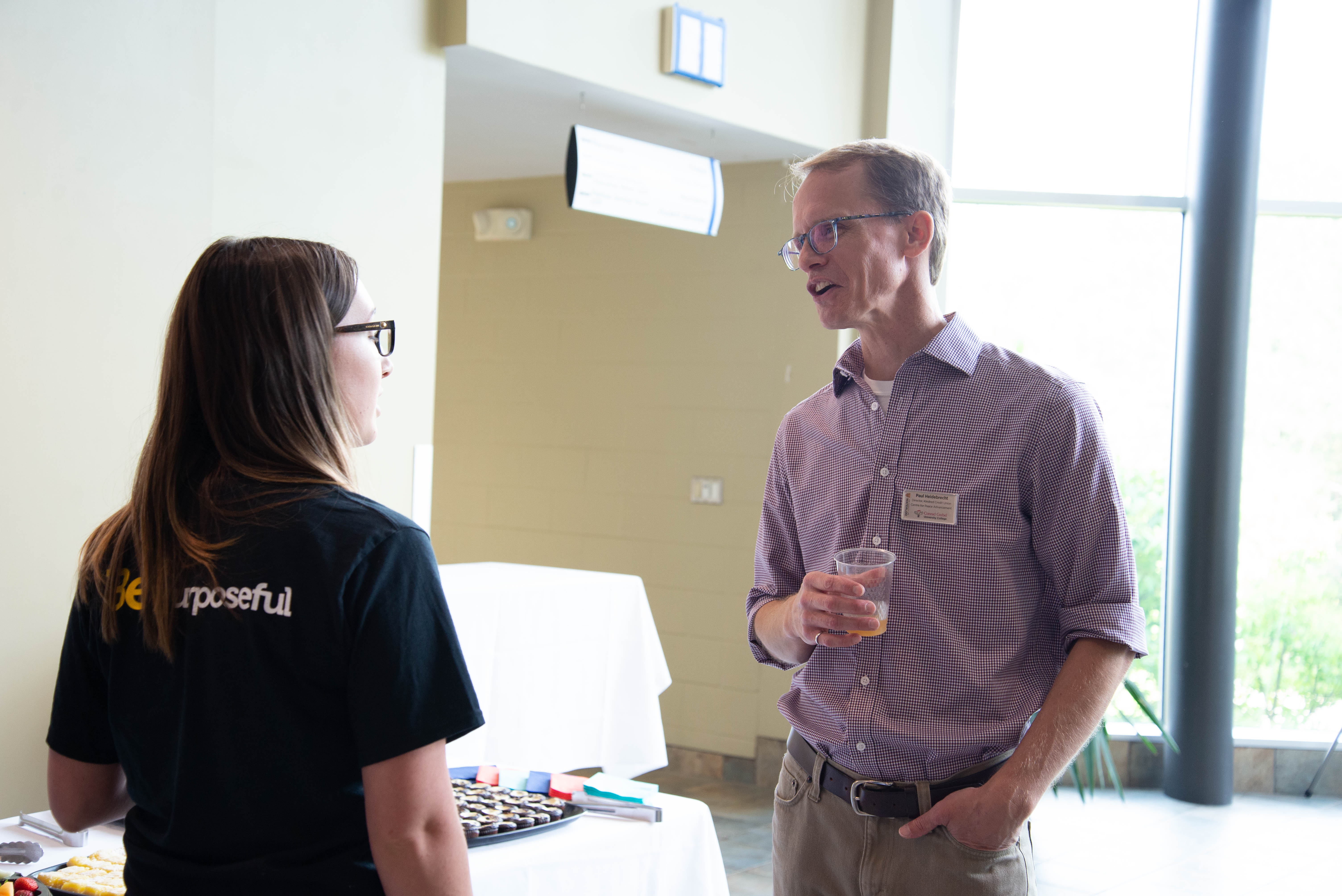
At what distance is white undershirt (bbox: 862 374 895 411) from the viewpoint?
1.74 meters

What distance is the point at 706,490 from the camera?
5199 mm

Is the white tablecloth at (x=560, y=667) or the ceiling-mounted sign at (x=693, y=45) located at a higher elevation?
the ceiling-mounted sign at (x=693, y=45)

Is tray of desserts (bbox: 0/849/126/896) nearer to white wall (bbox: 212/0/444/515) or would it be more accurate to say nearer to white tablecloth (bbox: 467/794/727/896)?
white tablecloth (bbox: 467/794/727/896)

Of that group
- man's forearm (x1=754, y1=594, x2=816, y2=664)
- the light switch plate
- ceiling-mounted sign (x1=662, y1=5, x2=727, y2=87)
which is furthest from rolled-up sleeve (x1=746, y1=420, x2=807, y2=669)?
the light switch plate

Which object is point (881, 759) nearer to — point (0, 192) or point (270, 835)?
point (270, 835)

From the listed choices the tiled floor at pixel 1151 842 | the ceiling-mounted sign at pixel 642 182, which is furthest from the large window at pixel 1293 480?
the ceiling-mounted sign at pixel 642 182

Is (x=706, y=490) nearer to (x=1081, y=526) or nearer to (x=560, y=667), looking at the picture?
(x=560, y=667)

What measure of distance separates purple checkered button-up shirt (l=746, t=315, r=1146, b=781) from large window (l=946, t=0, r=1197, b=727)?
12.5ft

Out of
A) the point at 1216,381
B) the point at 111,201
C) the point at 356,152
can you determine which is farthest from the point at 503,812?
the point at 1216,381

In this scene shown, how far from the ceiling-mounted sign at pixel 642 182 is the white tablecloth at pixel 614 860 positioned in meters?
2.36

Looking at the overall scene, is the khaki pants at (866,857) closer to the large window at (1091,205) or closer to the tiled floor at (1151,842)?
the tiled floor at (1151,842)

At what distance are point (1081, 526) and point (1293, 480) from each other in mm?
4559

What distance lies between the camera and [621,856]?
1873 mm

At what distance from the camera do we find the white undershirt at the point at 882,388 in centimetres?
174
